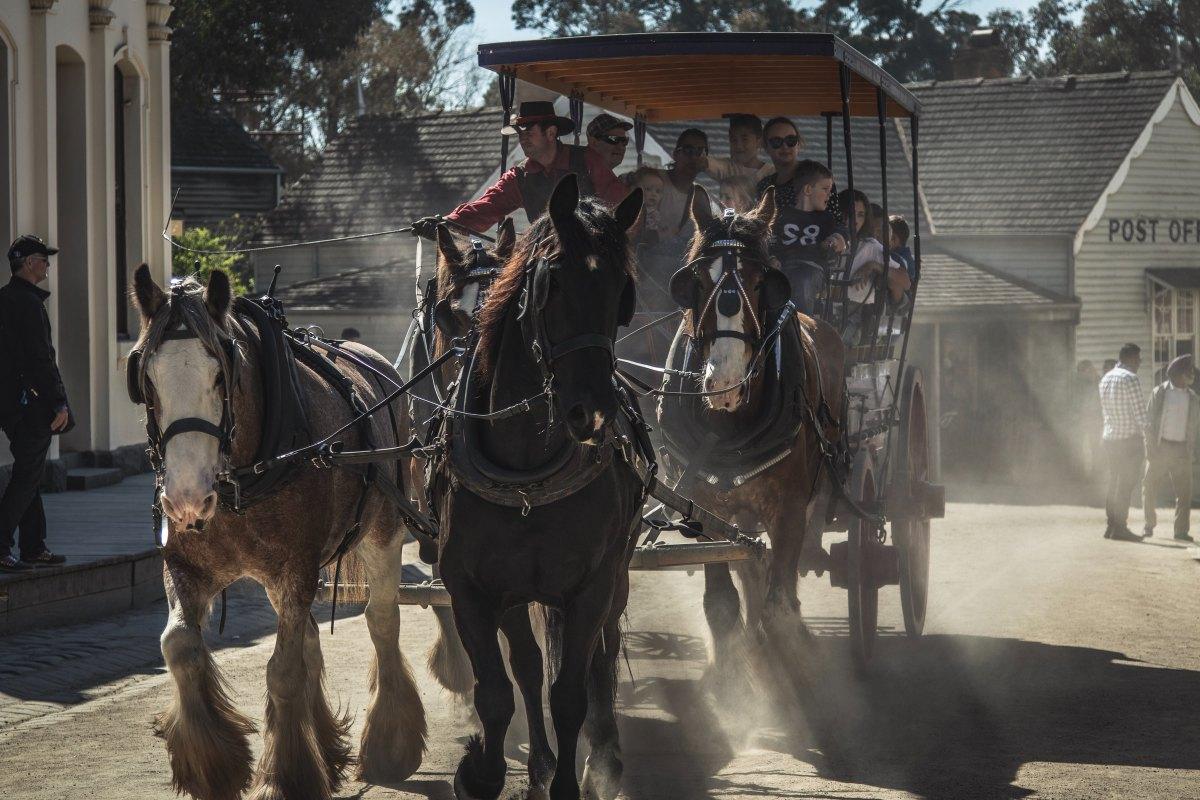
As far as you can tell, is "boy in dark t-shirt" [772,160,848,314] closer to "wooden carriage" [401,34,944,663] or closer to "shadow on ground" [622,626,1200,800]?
"wooden carriage" [401,34,944,663]

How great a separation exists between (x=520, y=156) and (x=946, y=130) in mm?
10291

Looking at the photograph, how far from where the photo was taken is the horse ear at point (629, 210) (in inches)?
193

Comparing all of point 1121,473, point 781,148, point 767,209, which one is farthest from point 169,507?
point 1121,473

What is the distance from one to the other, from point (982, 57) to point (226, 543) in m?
35.7

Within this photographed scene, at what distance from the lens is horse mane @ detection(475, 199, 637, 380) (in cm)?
481

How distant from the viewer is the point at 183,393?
5.07 m

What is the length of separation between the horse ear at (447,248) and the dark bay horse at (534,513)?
5.88ft

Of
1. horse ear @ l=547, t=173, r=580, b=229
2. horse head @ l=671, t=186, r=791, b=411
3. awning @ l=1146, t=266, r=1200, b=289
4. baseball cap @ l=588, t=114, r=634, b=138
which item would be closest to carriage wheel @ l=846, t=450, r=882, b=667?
horse head @ l=671, t=186, r=791, b=411

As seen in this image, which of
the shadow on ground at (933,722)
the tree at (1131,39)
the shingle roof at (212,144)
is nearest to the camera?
the shadow on ground at (933,722)

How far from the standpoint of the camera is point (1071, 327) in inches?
1120

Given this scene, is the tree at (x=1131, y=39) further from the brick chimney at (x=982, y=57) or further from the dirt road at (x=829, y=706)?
the dirt road at (x=829, y=706)

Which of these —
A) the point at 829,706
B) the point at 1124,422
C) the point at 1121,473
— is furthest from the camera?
the point at 1124,422

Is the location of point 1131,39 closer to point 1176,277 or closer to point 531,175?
point 1176,277

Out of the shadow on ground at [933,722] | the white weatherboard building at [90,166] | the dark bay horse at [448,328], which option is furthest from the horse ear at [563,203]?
the white weatherboard building at [90,166]
